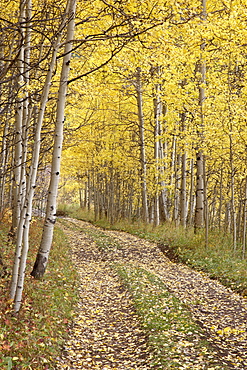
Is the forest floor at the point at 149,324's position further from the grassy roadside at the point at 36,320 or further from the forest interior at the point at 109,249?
the grassy roadside at the point at 36,320

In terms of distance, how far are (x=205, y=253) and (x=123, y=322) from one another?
20.1 feet

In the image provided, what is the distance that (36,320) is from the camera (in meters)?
5.84

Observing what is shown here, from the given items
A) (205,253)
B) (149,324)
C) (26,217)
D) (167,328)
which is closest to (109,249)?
(205,253)

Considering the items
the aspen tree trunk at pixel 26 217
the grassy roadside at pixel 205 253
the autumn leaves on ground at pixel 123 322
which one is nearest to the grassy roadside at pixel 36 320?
the autumn leaves on ground at pixel 123 322

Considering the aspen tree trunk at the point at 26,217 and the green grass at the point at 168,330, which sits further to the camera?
the aspen tree trunk at the point at 26,217

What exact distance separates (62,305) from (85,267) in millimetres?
4233

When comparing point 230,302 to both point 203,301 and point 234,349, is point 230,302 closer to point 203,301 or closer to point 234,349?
point 203,301

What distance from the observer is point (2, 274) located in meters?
7.02

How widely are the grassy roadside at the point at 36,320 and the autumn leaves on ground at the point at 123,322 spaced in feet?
0.05

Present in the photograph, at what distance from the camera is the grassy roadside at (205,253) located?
32.6ft

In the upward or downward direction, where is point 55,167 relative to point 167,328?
upward

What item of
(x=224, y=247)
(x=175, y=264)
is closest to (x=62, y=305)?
(x=175, y=264)

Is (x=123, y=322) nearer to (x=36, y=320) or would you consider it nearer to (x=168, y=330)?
(x=168, y=330)

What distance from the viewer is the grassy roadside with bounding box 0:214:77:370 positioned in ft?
15.4
